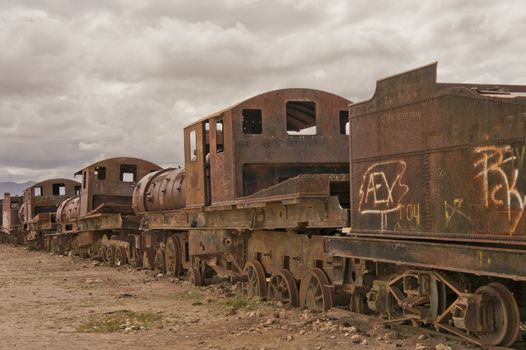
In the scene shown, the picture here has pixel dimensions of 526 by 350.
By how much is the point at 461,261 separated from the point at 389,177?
1617 mm

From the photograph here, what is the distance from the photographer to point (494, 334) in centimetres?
668

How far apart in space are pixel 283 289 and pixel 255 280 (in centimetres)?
117

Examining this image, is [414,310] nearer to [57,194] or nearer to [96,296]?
[96,296]

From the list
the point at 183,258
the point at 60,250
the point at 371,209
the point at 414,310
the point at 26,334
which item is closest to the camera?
the point at 414,310

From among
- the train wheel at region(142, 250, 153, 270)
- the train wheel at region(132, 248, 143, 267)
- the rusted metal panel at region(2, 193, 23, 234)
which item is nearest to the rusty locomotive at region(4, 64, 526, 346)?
the train wheel at region(142, 250, 153, 270)

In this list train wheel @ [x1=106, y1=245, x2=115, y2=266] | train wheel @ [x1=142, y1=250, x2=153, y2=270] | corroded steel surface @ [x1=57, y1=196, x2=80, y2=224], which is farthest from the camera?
corroded steel surface @ [x1=57, y1=196, x2=80, y2=224]

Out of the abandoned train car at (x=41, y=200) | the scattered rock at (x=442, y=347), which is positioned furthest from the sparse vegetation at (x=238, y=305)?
the abandoned train car at (x=41, y=200)

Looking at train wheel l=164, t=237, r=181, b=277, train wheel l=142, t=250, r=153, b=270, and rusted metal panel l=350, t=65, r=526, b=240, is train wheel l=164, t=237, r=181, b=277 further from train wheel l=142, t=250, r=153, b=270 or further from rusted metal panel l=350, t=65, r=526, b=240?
rusted metal panel l=350, t=65, r=526, b=240

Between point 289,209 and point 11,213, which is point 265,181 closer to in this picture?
point 289,209

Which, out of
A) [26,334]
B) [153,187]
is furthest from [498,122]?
[153,187]

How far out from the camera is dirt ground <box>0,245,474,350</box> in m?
8.02

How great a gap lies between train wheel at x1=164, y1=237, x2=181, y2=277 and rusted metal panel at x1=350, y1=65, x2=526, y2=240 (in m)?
8.70

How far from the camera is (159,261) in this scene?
58.9 ft

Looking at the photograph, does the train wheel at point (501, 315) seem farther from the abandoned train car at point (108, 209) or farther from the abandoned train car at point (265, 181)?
the abandoned train car at point (108, 209)
